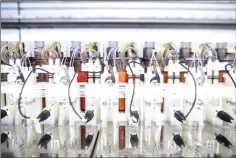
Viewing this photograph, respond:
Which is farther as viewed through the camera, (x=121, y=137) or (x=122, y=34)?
(x=122, y=34)

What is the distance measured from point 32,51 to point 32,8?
0.41 metres

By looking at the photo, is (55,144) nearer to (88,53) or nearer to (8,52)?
(88,53)

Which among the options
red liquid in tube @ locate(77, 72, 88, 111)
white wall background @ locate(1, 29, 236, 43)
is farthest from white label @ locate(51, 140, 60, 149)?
white wall background @ locate(1, 29, 236, 43)

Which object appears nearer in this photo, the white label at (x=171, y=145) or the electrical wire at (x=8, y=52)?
the white label at (x=171, y=145)

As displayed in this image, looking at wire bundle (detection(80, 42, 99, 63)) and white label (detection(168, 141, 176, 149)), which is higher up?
wire bundle (detection(80, 42, 99, 63))

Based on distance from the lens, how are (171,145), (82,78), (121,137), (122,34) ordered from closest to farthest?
(171,145)
(121,137)
(82,78)
(122,34)

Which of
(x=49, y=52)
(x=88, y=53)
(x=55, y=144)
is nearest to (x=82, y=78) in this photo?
(x=88, y=53)

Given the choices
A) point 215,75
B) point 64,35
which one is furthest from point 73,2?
point 215,75

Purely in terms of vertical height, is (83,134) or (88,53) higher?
(88,53)

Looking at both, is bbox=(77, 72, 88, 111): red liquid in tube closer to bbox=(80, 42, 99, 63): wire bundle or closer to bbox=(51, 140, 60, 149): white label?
bbox=(80, 42, 99, 63): wire bundle

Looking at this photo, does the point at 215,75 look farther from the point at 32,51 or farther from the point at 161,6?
the point at 32,51

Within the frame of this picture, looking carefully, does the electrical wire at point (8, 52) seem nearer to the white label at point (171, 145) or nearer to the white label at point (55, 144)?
the white label at point (55, 144)

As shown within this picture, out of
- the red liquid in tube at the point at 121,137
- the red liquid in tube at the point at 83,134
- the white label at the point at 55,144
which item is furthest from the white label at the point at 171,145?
the white label at the point at 55,144

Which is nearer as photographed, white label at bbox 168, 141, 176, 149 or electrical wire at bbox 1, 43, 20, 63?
white label at bbox 168, 141, 176, 149
